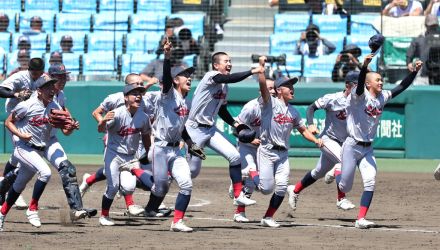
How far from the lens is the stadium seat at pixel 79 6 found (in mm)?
25141

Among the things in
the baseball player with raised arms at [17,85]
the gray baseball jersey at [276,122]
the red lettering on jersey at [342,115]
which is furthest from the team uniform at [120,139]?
the red lettering on jersey at [342,115]

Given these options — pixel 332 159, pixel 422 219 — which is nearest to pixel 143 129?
pixel 332 159

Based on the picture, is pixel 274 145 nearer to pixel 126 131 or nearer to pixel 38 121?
pixel 126 131

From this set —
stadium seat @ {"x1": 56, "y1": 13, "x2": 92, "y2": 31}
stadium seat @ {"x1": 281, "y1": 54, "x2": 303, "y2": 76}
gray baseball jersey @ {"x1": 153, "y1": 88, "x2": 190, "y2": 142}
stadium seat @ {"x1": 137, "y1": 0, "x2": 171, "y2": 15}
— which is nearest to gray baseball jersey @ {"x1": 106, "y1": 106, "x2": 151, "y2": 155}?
gray baseball jersey @ {"x1": 153, "y1": 88, "x2": 190, "y2": 142}

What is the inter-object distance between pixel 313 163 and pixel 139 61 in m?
4.34

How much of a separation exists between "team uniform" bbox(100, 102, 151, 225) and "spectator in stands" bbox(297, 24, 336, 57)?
1053cm

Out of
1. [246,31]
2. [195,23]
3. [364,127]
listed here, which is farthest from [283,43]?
[364,127]

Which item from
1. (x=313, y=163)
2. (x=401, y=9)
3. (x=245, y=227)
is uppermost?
(x=401, y=9)

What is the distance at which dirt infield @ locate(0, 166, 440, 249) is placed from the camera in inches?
459

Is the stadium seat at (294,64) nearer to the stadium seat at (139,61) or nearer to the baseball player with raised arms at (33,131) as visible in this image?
the stadium seat at (139,61)

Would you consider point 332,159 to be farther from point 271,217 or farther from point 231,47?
point 231,47

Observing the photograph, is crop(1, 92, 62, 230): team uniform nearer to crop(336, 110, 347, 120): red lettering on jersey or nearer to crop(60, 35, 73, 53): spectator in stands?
crop(336, 110, 347, 120): red lettering on jersey

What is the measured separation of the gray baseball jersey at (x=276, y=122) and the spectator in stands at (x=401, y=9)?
10.7 meters

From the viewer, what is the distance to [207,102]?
47.1 feet
